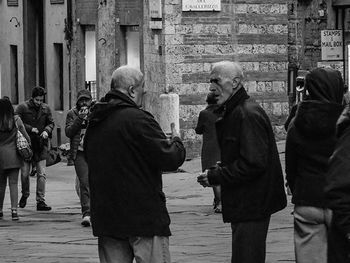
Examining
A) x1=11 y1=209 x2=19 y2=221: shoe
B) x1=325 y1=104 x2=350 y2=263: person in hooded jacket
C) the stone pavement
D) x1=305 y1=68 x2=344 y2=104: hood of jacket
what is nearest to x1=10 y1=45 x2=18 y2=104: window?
the stone pavement

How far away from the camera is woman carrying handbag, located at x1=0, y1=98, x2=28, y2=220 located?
19000 mm

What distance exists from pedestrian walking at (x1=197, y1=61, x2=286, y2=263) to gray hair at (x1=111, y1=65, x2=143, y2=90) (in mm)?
650

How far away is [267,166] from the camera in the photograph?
904cm

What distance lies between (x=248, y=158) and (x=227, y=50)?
803 inches

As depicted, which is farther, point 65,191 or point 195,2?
point 195,2

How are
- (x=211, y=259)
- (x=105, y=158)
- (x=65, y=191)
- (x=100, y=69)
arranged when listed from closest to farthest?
(x=105, y=158) → (x=211, y=259) → (x=65, y=191) → (x=100, y=69)

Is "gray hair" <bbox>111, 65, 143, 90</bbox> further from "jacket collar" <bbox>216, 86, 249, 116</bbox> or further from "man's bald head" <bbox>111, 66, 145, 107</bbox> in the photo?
"jacket collar" <bbox>216, 86, 249, 116</bbox>

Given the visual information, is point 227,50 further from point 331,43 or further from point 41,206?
point 41,206

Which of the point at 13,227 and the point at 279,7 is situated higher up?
the point at 279,7

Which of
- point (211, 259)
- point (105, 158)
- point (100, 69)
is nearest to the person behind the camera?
point (105, 158)

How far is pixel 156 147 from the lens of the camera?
8844 mm

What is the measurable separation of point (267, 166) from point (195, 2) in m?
19.5

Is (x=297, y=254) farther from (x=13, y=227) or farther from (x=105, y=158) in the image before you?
(x=13, y=227)

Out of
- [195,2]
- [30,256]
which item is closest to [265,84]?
[195,2]
